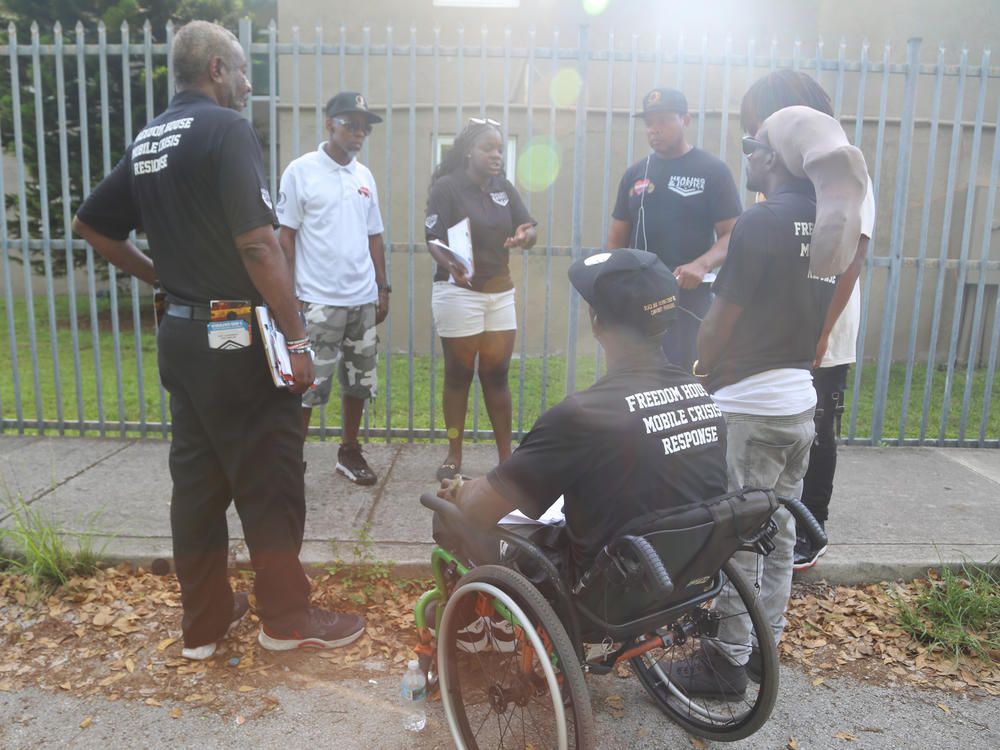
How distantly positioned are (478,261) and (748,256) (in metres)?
2.17

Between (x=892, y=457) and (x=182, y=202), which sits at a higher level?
(x=182, y=202)

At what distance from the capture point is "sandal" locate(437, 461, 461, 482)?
15.0 ft

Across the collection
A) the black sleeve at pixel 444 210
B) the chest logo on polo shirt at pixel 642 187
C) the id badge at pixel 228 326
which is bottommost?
the id badge at pixel 228 326

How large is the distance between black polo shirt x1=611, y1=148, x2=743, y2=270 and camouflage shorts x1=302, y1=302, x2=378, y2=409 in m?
1.63

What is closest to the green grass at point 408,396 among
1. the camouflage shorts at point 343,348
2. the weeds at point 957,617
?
the camouflage shorts at point 343,348

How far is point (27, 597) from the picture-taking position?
130 inches

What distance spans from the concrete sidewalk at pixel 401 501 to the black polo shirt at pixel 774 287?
1.50 m

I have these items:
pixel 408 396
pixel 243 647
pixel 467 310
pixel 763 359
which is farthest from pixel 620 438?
pixel 408 396

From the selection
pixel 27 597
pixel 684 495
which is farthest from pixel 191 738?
pixel 684 495

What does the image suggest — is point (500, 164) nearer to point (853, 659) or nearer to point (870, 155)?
point (853, 659)

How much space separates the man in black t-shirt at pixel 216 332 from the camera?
253 cm

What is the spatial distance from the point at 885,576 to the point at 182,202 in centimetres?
334

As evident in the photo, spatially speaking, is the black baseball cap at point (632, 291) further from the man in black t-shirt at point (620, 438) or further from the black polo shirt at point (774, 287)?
the black polo shirt at point (774, 287)

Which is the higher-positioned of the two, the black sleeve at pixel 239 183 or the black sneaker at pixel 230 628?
the black sleeve at pixel 239 183
